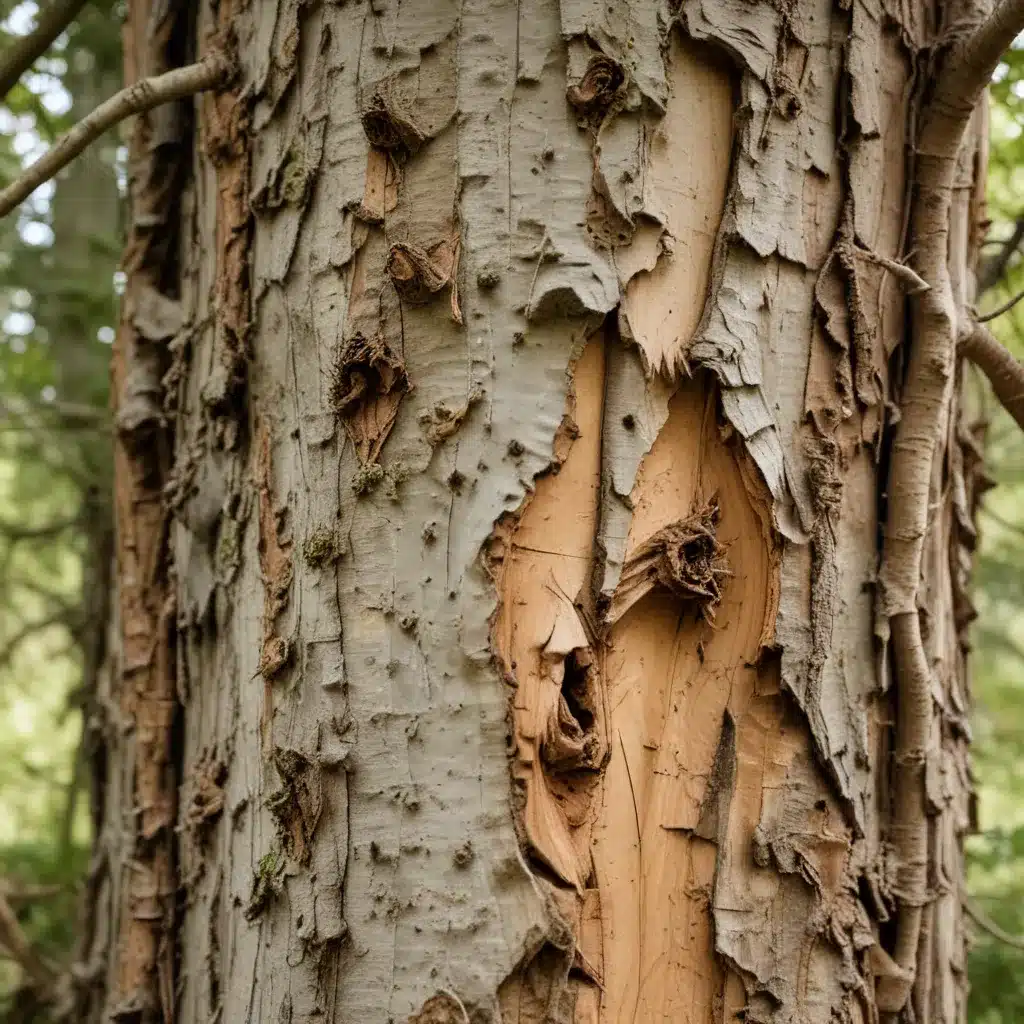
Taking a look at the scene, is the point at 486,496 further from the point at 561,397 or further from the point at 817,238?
the point at 817,238

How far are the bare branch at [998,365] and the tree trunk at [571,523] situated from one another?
217 mm

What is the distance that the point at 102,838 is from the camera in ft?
8.74

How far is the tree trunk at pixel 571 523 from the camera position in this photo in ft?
5.08

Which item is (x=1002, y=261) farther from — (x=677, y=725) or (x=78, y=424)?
(x=78, y=424)

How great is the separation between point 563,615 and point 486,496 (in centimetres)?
23

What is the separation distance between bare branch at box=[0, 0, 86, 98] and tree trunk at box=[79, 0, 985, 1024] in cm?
53

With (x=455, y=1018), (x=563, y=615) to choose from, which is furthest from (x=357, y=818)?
(x=563, y=615)

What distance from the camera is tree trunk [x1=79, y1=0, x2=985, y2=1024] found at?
1549 mm

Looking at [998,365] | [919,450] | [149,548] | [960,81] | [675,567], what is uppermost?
[960,81]

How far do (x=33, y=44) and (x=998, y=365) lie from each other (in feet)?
7.36

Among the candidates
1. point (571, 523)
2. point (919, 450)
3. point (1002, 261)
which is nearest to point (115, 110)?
point (571, 523)

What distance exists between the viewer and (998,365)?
218cm

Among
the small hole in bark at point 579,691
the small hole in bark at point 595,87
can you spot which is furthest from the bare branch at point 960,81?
the small hole in bark at point 579,691

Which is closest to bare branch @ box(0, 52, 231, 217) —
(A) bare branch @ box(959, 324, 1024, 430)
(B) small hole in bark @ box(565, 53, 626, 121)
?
(B) small hole in bark @ box(565, 53, 626, 121)
